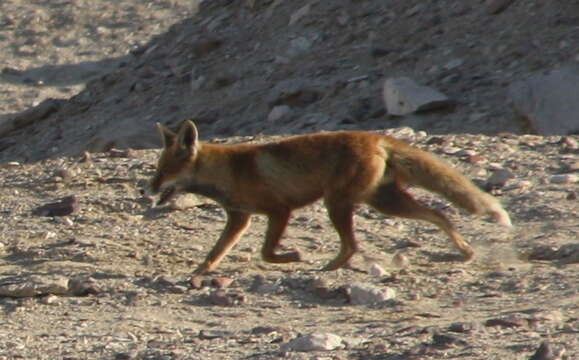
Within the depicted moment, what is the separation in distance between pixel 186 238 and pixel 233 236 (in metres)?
0.70

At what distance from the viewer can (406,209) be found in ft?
27.4

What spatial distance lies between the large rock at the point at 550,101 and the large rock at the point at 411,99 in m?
0.69

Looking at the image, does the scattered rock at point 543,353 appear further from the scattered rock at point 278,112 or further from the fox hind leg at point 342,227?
the scattered rock at point 278,112

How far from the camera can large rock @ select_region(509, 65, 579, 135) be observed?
1165cm

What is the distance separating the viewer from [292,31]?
15.2 m

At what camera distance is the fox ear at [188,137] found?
866cm

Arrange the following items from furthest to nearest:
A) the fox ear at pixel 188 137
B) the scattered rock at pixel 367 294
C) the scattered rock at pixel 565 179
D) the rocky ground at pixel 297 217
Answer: the scattered rock at pixel 565 179, the fox ear at pixel 188 137, the scattered rock at pixel 367 294, the rocky ground at pixel 297 217

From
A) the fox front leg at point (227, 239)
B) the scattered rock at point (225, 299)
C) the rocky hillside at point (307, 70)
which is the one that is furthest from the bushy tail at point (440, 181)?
the rocky hillside at point (307, 70)

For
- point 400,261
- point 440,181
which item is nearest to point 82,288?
point 400,261

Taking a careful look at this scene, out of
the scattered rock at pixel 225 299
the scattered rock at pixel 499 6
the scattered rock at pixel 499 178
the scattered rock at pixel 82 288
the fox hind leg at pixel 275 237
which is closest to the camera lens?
the scattered rock at pixel 225 299

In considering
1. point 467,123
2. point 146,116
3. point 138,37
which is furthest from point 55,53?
point 467,123

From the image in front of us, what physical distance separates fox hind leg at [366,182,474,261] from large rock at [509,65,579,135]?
3532mm

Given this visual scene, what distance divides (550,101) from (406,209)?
3907mm

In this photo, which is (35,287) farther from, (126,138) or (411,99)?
(126,138)
